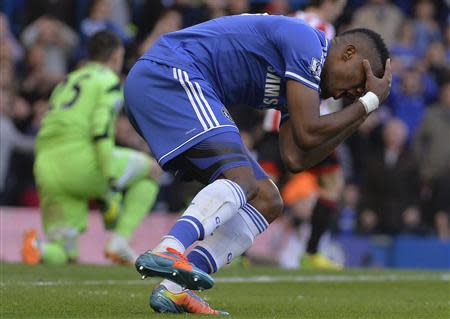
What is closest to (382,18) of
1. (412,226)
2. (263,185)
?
(412,226)

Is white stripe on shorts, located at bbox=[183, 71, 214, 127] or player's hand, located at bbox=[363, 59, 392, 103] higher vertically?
player's hand, located at bbox=[363, 59, 392, 103]

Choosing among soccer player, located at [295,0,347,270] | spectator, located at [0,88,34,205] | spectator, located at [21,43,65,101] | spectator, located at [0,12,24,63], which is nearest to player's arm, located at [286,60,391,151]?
soccer player, located at [295,0,347,270]

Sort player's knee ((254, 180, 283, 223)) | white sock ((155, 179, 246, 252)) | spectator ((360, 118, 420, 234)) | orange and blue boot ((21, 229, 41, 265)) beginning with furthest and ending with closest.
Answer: spectator ((360, 118, 420, 234)) < orange and blue boot ((21, 229, 41, 265)) < player's knee ((254, 180, 283, 223)) < white sock ((155, 179, 246, 252))

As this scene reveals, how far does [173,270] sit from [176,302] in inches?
27.8

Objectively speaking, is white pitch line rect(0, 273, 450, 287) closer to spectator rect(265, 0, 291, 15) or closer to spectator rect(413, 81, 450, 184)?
spectator rect(413, 81, 450, 184)

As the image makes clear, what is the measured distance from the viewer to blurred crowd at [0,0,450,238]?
585 inches

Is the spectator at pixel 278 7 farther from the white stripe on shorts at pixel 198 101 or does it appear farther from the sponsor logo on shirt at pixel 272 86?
the white stripe on shorts at pixel 198 101

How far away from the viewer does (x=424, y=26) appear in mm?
19453

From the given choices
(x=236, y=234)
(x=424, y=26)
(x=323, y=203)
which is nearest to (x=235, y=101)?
(x=236, y=234)

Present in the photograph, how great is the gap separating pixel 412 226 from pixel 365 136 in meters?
1.39

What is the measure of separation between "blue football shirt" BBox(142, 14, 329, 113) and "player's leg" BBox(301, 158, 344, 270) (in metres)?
6.83

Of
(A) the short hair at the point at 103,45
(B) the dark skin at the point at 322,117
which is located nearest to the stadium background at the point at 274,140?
(A) the short hair at the point at 103,45

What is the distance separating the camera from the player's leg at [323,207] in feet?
45.4

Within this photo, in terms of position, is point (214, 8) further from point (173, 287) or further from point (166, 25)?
point (173, 287)
